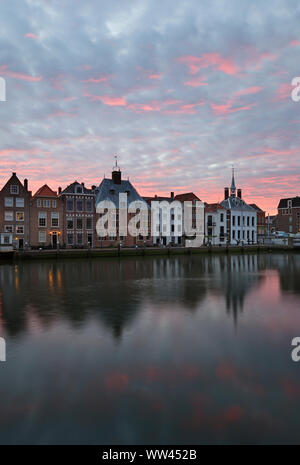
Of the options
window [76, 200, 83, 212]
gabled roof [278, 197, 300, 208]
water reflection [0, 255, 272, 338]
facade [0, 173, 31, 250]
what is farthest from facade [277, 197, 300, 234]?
water reflection [0, 255, 272, 338]

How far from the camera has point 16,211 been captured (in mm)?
57875

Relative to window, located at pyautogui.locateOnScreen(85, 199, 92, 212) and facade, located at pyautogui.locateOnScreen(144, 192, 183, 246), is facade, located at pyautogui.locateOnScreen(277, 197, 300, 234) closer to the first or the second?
facade, located at pyautogui.locateOnScreen(144, 192, 183, 246)

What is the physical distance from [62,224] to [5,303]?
151 ft

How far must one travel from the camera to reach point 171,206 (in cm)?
7938

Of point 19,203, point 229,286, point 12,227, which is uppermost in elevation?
point 19,203

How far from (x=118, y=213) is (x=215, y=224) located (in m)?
29.0

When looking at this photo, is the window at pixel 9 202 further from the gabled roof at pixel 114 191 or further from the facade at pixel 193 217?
the facade at pixel 193 217

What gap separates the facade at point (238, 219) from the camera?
292 feet

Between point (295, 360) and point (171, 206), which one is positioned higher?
point (171, 206)

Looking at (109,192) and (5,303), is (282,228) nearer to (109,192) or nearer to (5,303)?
(109,192)

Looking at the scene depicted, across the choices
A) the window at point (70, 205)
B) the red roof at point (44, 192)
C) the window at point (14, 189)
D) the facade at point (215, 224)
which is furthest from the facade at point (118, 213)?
the facade at point (215, 224)

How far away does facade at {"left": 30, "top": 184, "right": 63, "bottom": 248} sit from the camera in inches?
2361
